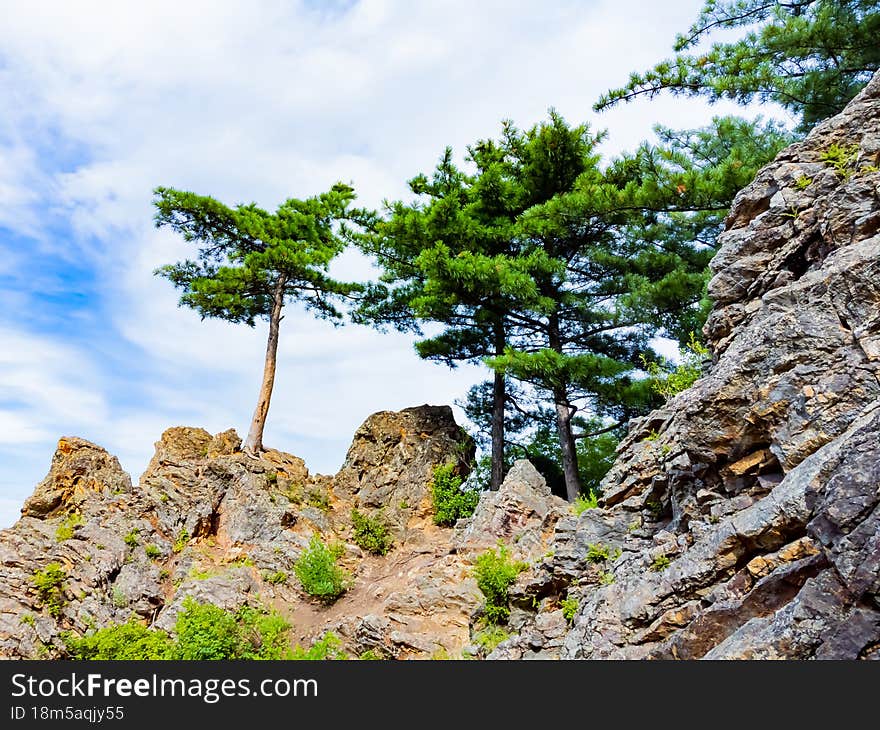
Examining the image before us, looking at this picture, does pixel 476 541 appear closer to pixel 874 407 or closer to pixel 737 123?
pixel 874 407

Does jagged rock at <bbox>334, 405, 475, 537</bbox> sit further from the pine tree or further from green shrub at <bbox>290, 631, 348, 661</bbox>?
the pine tree

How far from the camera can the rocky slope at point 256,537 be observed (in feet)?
37.8

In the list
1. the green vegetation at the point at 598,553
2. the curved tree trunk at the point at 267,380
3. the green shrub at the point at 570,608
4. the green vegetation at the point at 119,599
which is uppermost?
the curved tree trunk at the point at 267,380

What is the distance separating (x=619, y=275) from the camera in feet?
53.2

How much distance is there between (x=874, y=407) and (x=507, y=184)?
12.7m

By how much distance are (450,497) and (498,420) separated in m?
2.67

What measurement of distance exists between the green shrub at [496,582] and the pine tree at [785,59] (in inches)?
390

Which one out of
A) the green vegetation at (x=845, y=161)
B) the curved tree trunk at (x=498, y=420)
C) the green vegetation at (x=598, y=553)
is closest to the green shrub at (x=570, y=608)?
the green vegetation at (x=598, y=553)

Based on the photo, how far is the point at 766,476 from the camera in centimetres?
625

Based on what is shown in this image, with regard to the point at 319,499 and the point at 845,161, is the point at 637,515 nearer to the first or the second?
the point at 845,161

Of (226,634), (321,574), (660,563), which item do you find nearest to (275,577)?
(321,574)

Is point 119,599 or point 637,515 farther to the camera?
point 119,599

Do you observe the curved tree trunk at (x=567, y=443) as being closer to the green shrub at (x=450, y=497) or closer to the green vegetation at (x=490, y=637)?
the green shrub at (x=450, y=497)

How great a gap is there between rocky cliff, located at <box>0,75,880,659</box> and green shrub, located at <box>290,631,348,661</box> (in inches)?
8.9
